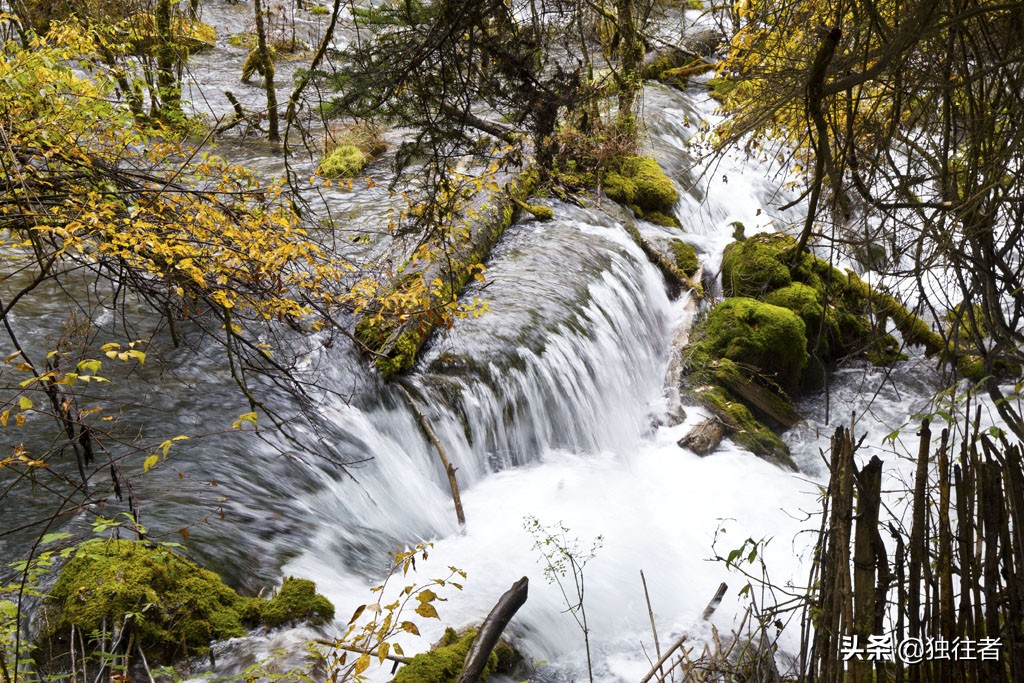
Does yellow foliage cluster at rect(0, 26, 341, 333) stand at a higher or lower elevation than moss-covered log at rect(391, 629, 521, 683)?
higher

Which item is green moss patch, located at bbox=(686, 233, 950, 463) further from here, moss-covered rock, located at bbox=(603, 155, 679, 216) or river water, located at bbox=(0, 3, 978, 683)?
moss-covered rock, located at bbox=(603, 155, 679, 216)

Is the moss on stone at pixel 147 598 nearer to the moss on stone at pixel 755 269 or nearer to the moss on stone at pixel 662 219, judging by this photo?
the moss on stone at pixel 755 269

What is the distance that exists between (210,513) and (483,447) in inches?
100

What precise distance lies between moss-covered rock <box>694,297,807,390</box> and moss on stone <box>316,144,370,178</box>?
5.02 m

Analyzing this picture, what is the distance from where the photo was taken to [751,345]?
876 centimetres

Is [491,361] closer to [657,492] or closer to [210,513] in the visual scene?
[657,492]

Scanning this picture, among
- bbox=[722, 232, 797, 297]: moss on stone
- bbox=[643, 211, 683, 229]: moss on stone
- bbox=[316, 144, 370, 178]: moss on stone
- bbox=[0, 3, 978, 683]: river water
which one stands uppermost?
bbox=[643, 211, 683, 229]: moss on stone

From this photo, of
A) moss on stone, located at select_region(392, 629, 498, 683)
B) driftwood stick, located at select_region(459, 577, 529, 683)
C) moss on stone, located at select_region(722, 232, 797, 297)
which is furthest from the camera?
moss on stone, located at select_region(722, 232, 797, 297)

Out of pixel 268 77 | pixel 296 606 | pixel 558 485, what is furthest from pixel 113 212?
pixel 268 77

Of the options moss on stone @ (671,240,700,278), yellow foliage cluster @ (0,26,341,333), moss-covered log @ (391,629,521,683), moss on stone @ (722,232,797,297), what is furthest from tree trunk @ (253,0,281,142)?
moss-covered log @ (391,629,521,683)

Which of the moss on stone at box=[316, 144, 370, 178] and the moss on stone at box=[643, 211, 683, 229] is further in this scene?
the moss on stone at box=[643, 211, 683, 229]

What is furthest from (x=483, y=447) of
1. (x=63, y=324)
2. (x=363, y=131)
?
(x=363, y=131)

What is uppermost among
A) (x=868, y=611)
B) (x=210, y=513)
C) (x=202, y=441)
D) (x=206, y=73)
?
(x=206, y=73)

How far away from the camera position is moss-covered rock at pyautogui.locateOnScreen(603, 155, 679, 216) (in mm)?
11547
